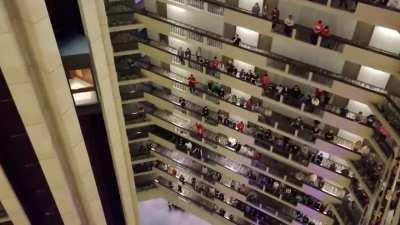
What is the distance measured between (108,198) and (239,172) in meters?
18.0

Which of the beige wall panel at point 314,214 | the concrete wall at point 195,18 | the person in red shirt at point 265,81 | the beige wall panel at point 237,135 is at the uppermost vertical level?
the concrete wall at point 195,18

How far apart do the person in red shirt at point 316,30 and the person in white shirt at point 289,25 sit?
5.10ft

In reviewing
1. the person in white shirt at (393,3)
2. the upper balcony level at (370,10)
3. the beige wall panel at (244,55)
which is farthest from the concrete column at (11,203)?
the person in white shirt at (393,3)

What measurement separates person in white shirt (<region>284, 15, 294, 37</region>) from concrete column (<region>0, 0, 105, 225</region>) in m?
16.9

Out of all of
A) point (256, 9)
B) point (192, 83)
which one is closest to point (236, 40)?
point (256, 9)

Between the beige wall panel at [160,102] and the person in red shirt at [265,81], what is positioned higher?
the person in red shirt at [265,81]

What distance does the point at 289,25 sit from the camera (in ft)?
116

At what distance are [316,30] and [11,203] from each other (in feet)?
75.9

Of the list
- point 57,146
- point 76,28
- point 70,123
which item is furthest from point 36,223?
point 76,28

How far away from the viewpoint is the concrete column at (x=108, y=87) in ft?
76.6

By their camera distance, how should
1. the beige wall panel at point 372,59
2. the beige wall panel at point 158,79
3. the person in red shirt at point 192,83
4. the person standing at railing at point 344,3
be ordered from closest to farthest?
the person standing at railing at point 344,3 < the beige wall panel at point 372,59 < the person in red shirt at point 192,83 < the beige wall panel at point 158,79

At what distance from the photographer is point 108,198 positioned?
34.9m

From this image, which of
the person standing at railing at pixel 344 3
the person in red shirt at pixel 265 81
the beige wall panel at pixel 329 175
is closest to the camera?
the person standing at railing at pixel 344 3

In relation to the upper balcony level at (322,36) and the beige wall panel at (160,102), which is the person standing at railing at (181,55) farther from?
the upper balcony level at (322,36)
